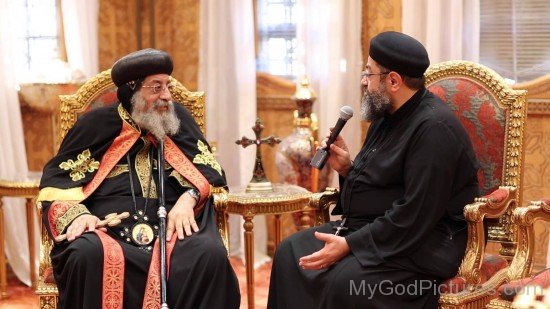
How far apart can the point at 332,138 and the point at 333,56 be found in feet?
7.21

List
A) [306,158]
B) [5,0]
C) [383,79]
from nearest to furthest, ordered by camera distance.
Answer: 1. [383,79]
2. [306,158]
3. [5,0]

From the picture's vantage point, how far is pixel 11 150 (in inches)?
232

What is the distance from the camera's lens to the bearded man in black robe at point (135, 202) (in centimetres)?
380

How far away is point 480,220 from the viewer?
3.52 metres

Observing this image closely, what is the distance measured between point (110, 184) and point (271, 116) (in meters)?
2.48

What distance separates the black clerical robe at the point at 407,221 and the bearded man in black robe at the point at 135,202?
0.47 metres

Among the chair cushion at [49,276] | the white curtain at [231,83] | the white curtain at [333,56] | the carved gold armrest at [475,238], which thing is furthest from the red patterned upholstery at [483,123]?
the white curtain at [231,83]

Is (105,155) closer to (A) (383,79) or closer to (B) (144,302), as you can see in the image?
(B) (144,302)

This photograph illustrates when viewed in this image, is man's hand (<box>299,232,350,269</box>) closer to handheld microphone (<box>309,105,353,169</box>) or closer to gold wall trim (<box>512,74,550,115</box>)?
handheld microphone (<box>309,105,353,169</box>)

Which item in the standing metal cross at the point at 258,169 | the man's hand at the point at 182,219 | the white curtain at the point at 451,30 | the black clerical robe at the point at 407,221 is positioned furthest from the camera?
the white curtain at the point at 451,30

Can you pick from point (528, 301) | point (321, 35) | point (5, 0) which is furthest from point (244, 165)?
point (528, 301)

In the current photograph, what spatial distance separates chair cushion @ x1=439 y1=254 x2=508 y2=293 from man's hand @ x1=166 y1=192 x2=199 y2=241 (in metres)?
1.21

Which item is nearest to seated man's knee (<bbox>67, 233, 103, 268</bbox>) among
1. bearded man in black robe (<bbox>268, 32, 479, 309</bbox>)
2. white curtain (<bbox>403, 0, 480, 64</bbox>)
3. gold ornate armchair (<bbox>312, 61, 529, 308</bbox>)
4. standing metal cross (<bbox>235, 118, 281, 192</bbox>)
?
bearded man in black robe (<bbox>268, 32, 479, 309</bbox>)

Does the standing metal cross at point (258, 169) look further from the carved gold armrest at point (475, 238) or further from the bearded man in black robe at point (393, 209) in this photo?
the carved gold armrest at point (475, 238)
